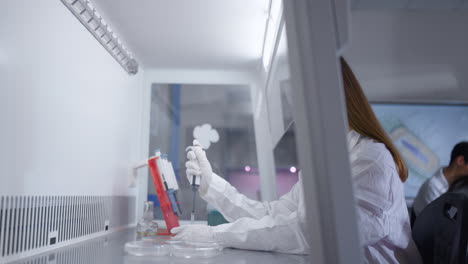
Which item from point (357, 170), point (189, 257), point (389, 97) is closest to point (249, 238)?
point (189, 257)

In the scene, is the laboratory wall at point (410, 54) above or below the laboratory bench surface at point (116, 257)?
above

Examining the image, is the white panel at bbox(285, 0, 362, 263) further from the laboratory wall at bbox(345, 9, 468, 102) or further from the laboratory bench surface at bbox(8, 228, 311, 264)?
the laboratory wall at bbox(345, 9, 468, 102)

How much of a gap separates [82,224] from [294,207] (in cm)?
80

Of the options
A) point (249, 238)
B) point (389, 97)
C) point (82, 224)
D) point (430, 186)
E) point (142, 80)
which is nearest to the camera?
point (249, 238)

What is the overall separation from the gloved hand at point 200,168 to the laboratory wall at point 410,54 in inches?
61.7

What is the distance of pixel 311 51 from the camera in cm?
42

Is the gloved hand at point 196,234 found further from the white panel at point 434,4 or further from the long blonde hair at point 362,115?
the white panel at point 434,4

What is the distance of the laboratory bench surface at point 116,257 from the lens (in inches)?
30.1

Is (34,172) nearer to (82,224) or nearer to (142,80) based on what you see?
(82,224)

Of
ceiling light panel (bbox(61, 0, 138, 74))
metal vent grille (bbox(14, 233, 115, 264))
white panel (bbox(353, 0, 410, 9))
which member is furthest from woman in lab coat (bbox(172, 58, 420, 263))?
white panel (bbox(353, 0, 410, 9))

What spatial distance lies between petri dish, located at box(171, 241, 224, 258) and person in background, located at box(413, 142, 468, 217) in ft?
5.49

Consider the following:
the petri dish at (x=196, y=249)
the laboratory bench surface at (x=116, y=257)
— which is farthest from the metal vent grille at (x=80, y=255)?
the petri dish at (x=196, y=249)

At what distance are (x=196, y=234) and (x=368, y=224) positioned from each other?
512 millimetres

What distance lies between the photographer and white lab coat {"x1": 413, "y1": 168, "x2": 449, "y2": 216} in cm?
204
